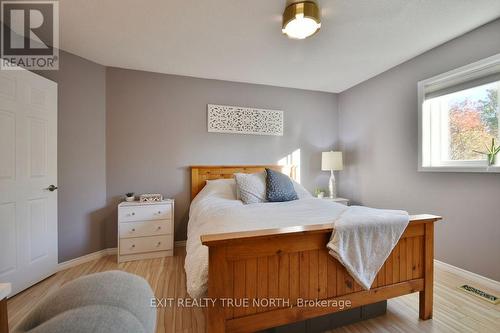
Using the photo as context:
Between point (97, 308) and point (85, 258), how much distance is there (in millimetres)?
2673

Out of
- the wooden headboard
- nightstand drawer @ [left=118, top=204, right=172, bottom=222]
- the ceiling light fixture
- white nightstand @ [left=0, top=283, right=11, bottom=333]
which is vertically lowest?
nightstand drawer @ [left=118, top=204, right=172, bottom=222]

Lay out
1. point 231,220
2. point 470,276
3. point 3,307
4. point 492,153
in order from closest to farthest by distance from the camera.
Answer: point 3,307
point 231,220
point 492,153
point 470,276

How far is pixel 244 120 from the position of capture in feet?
10.7

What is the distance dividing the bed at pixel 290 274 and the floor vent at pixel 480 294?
65cm

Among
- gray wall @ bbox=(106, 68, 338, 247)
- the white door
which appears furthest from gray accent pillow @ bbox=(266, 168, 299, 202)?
the white door

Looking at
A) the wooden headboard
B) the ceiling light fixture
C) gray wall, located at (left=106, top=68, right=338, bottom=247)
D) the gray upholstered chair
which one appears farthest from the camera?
the wooden headboard

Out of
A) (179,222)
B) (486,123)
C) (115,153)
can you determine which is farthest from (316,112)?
(115,153)

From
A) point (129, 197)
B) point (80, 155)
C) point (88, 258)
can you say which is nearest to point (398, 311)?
point (129, 197)

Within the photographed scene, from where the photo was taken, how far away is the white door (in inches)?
71.3

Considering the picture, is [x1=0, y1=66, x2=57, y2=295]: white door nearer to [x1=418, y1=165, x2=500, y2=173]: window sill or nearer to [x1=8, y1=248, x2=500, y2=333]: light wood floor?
[x1=8, y1=248, x2=500, y2=333]: light wood floor

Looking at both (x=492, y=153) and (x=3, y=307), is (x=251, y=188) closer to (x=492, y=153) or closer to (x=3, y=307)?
(x=3, y=307)

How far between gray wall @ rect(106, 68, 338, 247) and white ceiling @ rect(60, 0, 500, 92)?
26 cm

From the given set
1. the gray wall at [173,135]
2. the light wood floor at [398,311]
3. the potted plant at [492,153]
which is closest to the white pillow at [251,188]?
the gray wall at [173,135]

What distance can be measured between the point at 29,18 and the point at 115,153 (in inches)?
57.0
